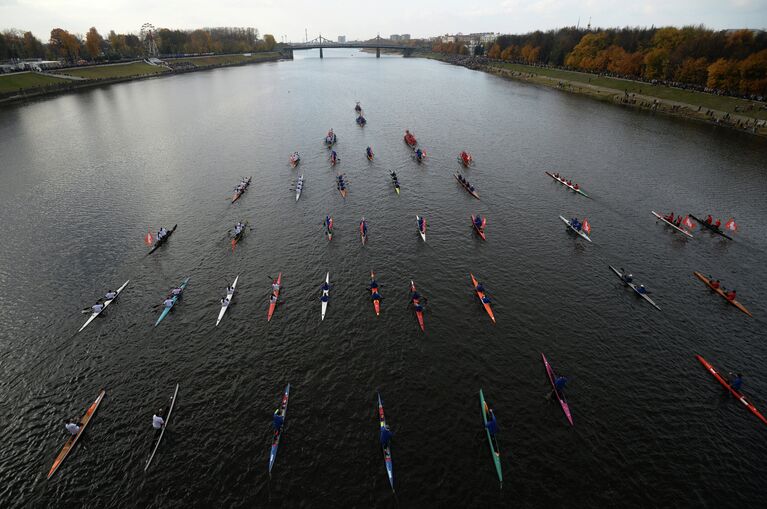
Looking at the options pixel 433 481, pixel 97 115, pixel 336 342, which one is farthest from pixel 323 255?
pixel 97 115

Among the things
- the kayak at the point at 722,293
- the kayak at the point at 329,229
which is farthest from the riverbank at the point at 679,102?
the kayak at the point at 329,229

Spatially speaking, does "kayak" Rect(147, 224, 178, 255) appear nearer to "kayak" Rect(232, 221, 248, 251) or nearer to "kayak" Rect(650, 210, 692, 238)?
"kayak" Rect(232, 221, 248, 251)

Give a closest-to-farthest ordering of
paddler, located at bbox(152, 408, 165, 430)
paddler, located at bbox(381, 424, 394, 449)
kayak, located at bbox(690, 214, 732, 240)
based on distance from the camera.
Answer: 1. paddler, located at bbox(381, 424, 394, 449)
2. paddler, located at bbox(152, 408, 165, 430)
3. kayak, located at bbox(690, 214, 732, 240)

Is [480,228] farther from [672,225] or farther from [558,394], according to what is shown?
[558,394]

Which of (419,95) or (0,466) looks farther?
(419,95)

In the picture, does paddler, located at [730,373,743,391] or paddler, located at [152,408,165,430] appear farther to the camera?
paddler, located at [730,373,743,391]

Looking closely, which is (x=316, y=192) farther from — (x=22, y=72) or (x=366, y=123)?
(x=22, y=72)

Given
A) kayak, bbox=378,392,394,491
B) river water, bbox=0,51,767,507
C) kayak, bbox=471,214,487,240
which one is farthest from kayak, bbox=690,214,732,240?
kayak, bbox=378,392,394,491
